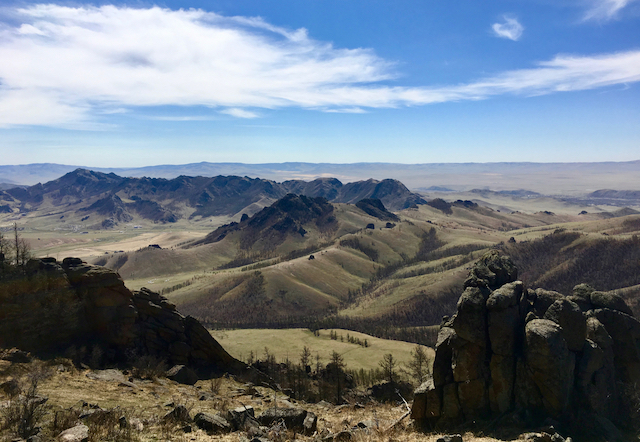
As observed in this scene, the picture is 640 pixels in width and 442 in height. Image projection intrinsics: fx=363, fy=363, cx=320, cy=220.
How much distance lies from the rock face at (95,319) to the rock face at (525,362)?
39468 millimetres

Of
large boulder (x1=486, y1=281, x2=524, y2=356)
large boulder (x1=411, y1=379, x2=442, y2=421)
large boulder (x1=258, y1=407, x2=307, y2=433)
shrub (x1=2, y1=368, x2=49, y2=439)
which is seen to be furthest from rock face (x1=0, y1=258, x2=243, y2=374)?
→ large boulder (x1=486, y1=281, x2=524, y2=356)

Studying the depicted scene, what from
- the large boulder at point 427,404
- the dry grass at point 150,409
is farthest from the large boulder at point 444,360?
the dry grass at point 150,409

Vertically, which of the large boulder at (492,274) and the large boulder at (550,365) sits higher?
the large boulder at (492,274)

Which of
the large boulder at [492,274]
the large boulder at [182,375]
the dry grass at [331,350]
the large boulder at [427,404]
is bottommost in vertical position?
the dry grass at [331,350]

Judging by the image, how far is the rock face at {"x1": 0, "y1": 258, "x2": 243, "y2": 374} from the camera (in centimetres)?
4866

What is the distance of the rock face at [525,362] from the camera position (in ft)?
105

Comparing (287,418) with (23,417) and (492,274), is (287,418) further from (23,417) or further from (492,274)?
(492,274)

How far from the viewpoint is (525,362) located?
1316 inches

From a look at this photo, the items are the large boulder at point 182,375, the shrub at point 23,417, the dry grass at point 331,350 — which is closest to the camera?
the shrub at point 23,417

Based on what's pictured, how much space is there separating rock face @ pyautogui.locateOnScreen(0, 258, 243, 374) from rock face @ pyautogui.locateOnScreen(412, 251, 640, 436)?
39.5 meters

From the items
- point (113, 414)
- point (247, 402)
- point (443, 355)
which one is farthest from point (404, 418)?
point (113, 414)

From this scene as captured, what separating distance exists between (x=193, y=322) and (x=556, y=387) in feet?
177

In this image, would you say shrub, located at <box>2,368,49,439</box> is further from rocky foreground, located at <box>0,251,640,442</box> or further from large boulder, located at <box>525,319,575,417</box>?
large boulder, located at <box>525,319,575,417</box>

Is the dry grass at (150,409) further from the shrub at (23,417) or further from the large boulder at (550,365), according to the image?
the large boulder at (550,365)
